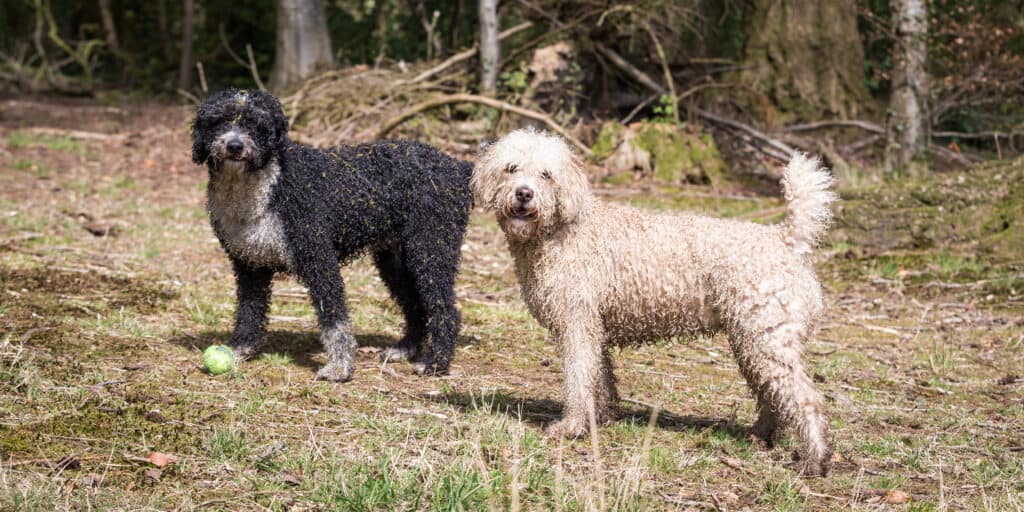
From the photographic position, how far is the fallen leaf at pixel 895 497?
4227 mm

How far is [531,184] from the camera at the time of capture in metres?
4.75

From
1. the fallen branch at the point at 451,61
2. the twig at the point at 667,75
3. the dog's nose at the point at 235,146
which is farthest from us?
the fallen branch at the point at 451,61

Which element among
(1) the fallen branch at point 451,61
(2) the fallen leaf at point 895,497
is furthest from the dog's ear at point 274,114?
(1) the fallen branch at point 451,61

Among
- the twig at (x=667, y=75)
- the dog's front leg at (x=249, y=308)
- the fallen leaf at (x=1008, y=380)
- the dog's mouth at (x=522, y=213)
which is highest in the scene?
the twig at (x=667, y=75)

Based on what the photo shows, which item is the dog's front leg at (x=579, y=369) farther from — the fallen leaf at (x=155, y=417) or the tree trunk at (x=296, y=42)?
the tree trunk at (x=296, y=42)

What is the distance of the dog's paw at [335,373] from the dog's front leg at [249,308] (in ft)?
1.92

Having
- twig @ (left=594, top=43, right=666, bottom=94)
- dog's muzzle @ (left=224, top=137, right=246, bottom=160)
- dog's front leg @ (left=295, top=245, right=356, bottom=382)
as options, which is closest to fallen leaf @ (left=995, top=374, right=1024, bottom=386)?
dog's front leg @ (left=295, top=245, right=356, bottom=382)

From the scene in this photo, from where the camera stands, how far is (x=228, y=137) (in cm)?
548

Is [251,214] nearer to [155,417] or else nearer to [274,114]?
[274,114]

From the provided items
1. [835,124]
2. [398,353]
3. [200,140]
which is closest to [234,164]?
[200,140]

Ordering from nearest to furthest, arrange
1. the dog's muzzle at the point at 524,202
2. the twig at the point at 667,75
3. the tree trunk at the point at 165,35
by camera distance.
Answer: the dog's muzzle at the point at 524,202 → the twig at the point at 667,75 → the tree trunk at the point at 165,35

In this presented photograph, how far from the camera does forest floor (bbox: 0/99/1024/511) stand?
3.89 metres

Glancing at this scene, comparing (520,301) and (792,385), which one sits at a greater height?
(792,385)

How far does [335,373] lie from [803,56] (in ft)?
39.6
